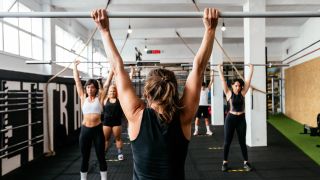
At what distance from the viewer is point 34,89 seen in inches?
189

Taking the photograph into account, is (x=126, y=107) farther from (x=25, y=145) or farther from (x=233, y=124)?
(x=25, y=145)

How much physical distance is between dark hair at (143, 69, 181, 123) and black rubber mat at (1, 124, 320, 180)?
2.90 metres

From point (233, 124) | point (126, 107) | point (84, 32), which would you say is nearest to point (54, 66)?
point (84, 32)

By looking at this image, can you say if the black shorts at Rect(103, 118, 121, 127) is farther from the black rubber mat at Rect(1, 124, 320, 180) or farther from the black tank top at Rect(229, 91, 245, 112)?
the black tank top at Rect(229, 91, 245, 112)

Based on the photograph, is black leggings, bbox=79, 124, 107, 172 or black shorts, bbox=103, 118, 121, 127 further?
black shorts, bbox=103, 118, 121, 127

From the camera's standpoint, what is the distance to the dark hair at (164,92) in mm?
1055

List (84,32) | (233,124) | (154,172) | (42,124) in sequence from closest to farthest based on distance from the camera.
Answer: (154,172)
(233,124)
(42,124)
(84,32)

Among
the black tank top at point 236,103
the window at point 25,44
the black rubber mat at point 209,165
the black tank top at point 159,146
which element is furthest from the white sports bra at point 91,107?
the black tank top at point 159,146

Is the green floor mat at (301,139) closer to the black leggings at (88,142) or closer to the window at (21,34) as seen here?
the black leggings at (88,142)

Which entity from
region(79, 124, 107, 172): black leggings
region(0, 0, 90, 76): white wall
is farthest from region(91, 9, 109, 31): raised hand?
region(0, 0, 90, 76): white wall

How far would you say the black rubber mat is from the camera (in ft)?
12.7

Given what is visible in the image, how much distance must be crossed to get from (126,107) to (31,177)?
137 inches

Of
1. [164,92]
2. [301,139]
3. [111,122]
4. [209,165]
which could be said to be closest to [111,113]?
[111,122]

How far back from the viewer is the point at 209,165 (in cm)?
436
